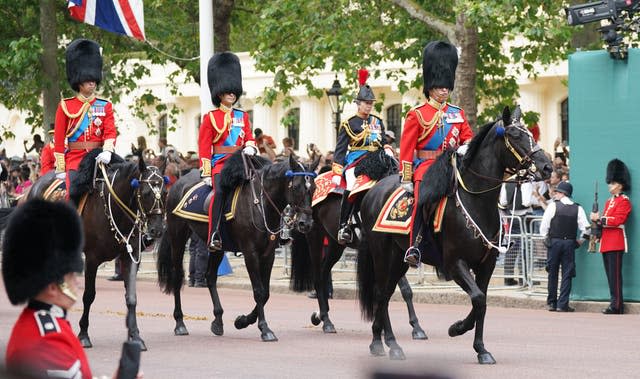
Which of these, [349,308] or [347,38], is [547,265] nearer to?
[349,308]

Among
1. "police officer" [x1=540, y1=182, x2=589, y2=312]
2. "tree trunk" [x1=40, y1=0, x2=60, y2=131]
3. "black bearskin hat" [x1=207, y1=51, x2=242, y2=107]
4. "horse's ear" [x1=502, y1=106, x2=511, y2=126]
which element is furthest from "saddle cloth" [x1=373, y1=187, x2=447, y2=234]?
"tree trunk" [x1=40, y1=0, x2=60, y2=131]

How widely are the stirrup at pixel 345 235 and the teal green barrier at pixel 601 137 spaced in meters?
4.70

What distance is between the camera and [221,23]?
3025cm

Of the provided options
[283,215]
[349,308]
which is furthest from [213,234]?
[349,308]

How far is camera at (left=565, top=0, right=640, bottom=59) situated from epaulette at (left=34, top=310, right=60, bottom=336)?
13.1 meters

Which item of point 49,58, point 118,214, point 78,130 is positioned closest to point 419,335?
point 118,214

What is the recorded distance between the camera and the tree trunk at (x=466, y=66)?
25.4 metres

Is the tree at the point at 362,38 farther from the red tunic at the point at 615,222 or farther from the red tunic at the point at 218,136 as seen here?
the red tunic at the point at 218,136

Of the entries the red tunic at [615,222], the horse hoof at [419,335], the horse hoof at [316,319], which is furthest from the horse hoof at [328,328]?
the red tunic at [615,222]

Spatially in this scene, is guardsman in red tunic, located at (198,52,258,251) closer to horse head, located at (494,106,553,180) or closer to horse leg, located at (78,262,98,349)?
horse leg, located at (78,262,98,349)

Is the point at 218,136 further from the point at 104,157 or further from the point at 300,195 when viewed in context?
the point at 104,157

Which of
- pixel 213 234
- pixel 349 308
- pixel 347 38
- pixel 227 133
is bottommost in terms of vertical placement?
pixel 349 308

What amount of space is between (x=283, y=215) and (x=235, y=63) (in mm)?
2687

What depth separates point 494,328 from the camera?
15.6 m
